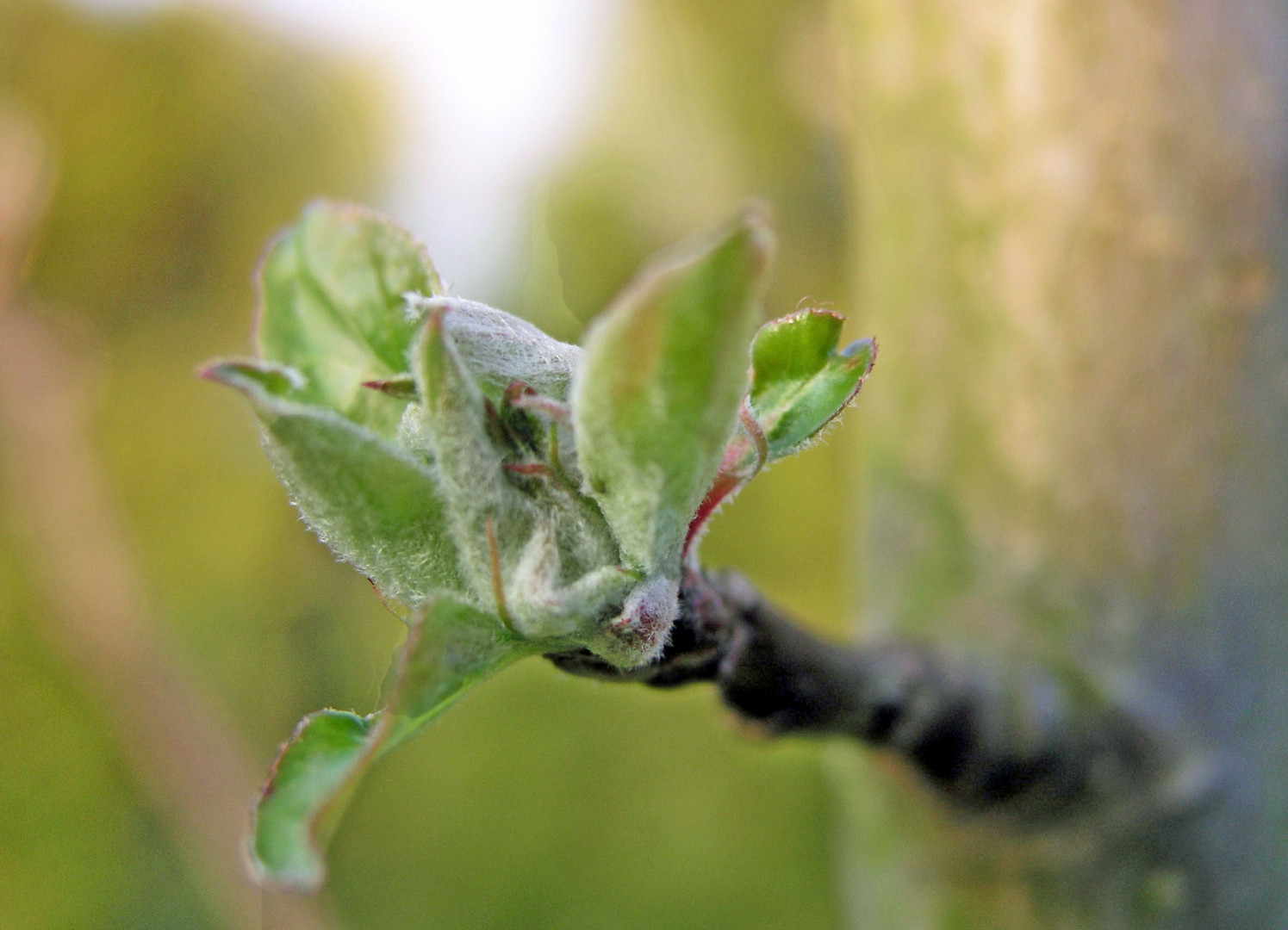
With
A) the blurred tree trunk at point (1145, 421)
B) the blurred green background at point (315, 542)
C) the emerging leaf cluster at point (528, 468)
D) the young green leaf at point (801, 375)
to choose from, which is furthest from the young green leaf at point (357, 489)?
the blurred green background at point (315, 542)

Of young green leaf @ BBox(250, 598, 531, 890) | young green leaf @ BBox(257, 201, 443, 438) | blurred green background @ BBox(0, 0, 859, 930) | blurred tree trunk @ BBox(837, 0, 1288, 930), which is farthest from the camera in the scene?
blurred green background @ BBox(0, 0, 859, 930)

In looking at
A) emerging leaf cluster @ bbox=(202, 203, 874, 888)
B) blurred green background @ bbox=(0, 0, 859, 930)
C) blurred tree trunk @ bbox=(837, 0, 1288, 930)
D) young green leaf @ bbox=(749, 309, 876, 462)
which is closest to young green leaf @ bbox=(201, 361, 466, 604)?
emerging leaf cluster @ bbox=(202, 203, 874, 888)

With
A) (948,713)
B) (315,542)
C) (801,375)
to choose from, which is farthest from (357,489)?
(315,542)

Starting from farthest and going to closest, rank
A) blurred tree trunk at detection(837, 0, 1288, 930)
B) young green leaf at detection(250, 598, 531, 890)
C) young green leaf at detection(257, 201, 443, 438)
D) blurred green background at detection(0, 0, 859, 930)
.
→ blurred green background at detection(0, 0, 859, 930) < blurred tree trunk at detection(837, 0, 1288, 930) < young green leaf at detection(257, 201, 443, 438) < young green leaf at detection(250, 598, 531, 890)

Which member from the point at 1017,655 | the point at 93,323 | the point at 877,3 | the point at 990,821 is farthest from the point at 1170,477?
the point at 93,323

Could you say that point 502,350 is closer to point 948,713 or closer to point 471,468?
point 471,468

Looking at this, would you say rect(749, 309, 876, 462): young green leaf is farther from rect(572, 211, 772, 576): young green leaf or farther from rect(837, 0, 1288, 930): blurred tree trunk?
rect(837, 0, 1288, 930): blurred tree trunk
